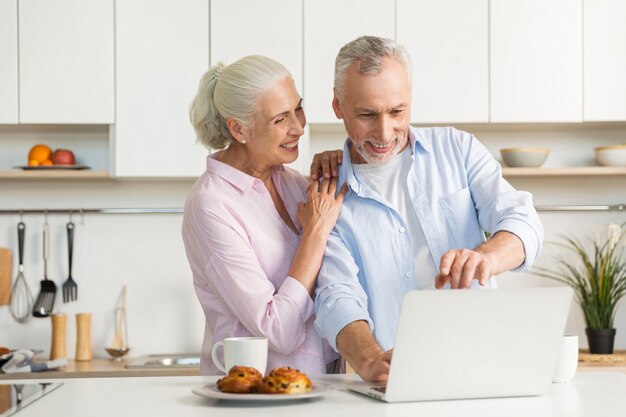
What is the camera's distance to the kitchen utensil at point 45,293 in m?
3.74

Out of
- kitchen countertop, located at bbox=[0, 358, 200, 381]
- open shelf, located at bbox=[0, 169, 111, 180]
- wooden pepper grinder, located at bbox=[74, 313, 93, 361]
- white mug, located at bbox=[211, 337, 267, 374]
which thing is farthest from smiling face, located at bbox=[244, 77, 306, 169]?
wooden pepper grinder, located at bbox=[74, 313, 93, 361]

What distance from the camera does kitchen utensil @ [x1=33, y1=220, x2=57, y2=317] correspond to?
3.74 m

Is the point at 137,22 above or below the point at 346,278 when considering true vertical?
above

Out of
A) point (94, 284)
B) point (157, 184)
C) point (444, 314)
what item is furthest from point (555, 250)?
point (444, 314)

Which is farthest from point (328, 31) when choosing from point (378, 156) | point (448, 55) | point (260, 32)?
point (378, 156)

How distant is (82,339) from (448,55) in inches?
72.8

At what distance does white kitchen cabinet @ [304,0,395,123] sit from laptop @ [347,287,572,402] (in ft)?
7.39

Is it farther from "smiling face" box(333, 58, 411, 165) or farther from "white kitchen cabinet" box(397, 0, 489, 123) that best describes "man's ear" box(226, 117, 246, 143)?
"white kitchen cabinet" box(397, 0, 489, 123)

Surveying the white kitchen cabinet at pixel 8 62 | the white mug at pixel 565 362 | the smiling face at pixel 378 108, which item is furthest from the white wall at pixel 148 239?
the white mug at pixel 565 362

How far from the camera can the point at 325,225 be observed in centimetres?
200

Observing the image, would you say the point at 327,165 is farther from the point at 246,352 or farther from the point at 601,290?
the point at 601,290

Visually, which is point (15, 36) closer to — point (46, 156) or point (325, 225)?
point (46, 156)

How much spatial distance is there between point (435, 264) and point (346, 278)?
21 centimetres

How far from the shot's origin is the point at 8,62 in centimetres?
360
